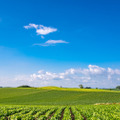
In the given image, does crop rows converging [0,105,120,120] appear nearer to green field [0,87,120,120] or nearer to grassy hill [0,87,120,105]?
green field [0,87,120,120]

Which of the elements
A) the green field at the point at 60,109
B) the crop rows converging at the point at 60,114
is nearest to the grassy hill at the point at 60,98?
the green field at the point at 60,109

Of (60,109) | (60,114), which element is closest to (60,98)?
(60,109)

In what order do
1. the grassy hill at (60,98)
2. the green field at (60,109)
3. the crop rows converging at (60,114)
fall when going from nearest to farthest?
the crop rows converging at (60,114)
the green field at (60,109)
the grassy hill at (60,98)

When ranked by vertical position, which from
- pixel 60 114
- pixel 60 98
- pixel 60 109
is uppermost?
pixel 60 114

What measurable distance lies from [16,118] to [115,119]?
10.7m

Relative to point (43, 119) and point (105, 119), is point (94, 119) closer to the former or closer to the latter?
point (105, 119)

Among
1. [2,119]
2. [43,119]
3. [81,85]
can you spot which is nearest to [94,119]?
[43,119]

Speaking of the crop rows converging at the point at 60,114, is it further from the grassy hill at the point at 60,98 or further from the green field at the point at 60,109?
the grassy hill at the point at 60,98

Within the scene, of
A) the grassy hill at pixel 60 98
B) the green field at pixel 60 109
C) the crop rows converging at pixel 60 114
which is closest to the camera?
the crop rows converging at pixel 60 114

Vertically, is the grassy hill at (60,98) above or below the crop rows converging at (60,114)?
below

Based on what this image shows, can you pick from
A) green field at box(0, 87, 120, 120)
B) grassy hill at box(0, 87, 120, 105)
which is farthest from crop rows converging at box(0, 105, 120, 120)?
grassy hill at box(0, 87, 120, 105)

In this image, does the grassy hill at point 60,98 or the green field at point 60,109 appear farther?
the grassy hill at point 60,98

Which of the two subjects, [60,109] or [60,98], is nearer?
[60,109]

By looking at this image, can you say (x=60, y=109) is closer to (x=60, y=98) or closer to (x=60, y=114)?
(x=60, y=114)
